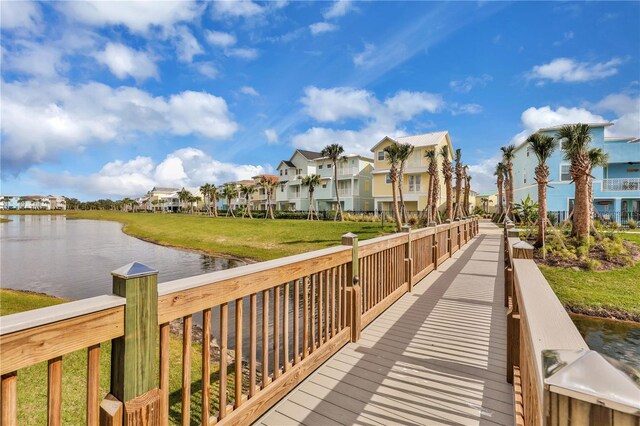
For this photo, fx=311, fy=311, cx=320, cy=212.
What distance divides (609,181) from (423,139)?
49.7ft

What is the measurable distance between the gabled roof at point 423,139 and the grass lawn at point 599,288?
20.7 meters

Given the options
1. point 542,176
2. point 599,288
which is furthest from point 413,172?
point 599,288

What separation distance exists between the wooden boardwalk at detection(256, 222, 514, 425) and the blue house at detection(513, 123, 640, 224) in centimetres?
2404

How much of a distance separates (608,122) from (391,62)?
19.0 m

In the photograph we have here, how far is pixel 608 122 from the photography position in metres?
24.3

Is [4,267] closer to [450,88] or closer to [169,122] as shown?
[169,122]

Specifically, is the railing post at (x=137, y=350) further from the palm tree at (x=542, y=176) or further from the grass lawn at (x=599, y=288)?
the palm tree at (x=542, y=176)

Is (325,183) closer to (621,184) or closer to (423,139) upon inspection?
(423,139)

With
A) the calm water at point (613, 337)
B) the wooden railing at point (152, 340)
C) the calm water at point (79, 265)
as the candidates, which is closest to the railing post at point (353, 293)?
the wooden railing at point (152, 340)

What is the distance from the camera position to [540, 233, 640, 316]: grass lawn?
8961 millimetres

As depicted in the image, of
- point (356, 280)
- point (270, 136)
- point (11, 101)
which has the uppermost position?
point (270, 136)

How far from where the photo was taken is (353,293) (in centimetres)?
394

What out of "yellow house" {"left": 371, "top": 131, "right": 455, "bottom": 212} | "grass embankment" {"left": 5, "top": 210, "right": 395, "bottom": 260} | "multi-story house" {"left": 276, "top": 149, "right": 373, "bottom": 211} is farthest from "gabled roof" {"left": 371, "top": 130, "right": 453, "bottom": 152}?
"grass embankment" {"left": 5, "top": 210, "right": 395, "bottom": 260}

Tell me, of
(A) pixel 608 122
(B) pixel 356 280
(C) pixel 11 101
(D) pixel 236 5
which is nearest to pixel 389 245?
(B) pixel 356 280
